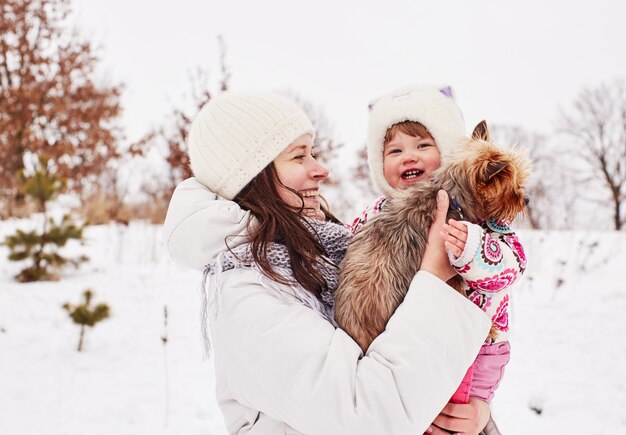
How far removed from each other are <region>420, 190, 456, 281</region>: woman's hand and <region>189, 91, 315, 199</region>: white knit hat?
0.65 m

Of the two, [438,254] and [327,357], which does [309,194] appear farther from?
[327,357]

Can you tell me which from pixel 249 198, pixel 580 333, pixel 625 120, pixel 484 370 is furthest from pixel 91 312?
pixel 625 120

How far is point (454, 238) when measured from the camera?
1.55m

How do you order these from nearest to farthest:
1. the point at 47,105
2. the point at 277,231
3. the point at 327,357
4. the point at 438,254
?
the point at 327,357 → the point at 438,254 → the point at 277,231 → the point at 47,105

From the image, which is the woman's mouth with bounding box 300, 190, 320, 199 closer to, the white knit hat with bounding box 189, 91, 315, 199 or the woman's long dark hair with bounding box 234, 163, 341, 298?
the woman's long dark hair with bounding box 234, 163, 341, 298

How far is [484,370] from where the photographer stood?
1848mm

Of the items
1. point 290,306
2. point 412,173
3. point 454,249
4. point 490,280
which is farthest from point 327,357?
point 412,173

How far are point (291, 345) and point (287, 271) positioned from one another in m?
0.31

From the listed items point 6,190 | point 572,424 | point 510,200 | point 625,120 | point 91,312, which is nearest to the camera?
point 510,200

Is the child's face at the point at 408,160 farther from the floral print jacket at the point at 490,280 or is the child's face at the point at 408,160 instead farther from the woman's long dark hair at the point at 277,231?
the woman's long dark hair at the point at 277,231

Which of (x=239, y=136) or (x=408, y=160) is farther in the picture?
(x=408, y=160)

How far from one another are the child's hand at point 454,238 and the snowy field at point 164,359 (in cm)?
394

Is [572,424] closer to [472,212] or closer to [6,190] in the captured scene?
[472,212]

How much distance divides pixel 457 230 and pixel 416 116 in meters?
0.99
